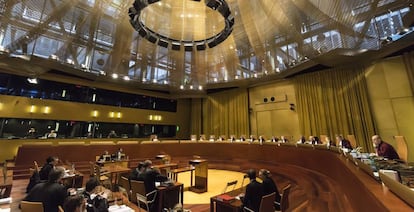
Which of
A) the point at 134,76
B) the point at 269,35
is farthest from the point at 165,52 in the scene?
the point at 269,35

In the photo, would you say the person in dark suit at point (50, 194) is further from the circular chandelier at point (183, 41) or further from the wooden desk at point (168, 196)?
the circular chandelier at point (183, 41)

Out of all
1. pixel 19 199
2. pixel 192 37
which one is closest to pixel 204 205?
pixel 19 199

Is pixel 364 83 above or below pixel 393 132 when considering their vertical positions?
above

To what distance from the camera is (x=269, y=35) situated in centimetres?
829

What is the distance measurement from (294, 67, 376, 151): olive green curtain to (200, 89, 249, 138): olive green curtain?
139 inches

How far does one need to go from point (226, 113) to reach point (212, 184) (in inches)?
290

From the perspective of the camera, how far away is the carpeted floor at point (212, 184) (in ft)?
15.3

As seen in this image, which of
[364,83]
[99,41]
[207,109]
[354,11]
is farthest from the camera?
[207,109]

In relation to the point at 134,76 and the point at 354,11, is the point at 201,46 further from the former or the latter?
the point at 354,11

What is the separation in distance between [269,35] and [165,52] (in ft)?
18.1

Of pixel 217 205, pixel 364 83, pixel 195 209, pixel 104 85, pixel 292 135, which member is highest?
pixel 104 85

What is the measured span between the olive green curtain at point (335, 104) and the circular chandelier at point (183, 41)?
4801mm

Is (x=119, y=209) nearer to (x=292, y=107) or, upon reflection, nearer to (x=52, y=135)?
(x=52, y=135)

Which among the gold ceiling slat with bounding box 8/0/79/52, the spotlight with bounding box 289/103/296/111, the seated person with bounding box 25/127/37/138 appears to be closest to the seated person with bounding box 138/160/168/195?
the gold ceiling slat with bounding box 8/0/79/52
